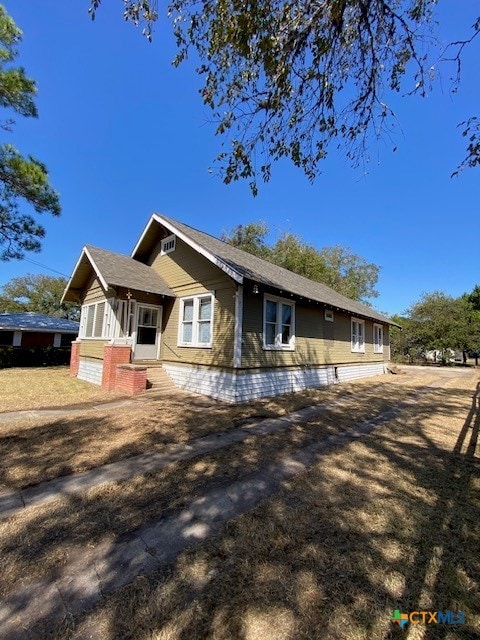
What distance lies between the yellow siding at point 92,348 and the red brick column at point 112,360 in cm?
154

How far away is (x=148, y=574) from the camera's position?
248 centimetres

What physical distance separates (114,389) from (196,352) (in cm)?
306

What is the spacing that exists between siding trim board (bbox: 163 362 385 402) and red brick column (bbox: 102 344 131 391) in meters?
1.65

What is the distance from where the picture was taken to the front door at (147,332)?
1198cm

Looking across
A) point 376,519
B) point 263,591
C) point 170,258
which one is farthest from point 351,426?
point 170,258

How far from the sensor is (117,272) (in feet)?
Answer: 37.8

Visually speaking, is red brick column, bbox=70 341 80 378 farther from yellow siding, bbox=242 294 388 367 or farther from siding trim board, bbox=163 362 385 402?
yellow siding, bbox=242 294 388 367

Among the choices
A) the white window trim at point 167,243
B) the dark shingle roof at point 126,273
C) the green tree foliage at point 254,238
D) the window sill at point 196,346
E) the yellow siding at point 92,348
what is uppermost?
the green tree foliage at point 254,238

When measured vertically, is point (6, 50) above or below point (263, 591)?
above

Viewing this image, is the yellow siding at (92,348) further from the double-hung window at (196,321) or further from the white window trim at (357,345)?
the white window trim at (357,345)

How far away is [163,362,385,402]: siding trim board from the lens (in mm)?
9391

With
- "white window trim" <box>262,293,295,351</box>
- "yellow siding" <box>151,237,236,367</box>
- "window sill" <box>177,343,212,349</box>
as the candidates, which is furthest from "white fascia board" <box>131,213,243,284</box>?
"window sill" <box>177,343,212,349</box>

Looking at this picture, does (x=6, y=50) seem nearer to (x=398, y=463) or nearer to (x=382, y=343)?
(x=398, y=463)

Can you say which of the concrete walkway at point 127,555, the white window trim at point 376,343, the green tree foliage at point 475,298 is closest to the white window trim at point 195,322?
the concrete walkway at point 127,555
